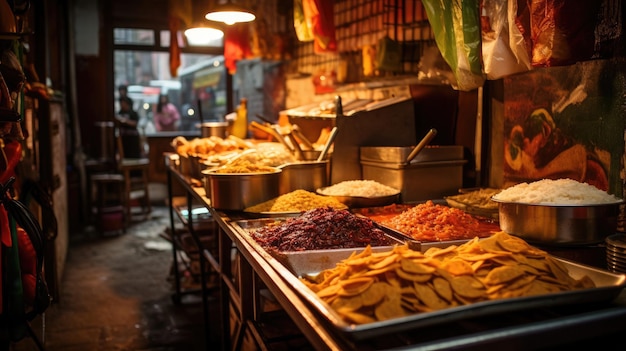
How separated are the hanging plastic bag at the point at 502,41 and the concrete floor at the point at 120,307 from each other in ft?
10.3

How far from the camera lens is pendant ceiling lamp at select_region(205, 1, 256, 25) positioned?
3984mm

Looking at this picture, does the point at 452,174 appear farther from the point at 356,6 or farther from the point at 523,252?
the point at 356,6

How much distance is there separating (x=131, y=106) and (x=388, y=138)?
8.16 m

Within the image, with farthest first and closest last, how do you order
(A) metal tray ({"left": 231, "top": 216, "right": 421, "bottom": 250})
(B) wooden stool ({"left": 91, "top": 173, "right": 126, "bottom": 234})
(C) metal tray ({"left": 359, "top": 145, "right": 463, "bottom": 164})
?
(B) wooden stool ({"left": 91, "top": 173, "right": 126, "bottom": 234}) → (C) metal tray ({"left": 359, "top": 145, "right": 463, "bottom": 164}) → (A) metal tray ({"left": 231, "top": 216, "right": 421, "bottom": 250})

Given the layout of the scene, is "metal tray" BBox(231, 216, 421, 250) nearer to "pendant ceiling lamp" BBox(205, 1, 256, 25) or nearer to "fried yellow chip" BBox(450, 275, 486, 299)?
"fried yellow chip" BBox(450, 275, 486, 299)

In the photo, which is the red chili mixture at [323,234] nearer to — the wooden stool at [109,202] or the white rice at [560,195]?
the white rice at [560,195]

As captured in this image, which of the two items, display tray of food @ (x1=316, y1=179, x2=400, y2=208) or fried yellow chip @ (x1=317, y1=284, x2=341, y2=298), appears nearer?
fried yellow chip @ (x1=317, y1=284, x2=341, y2=298)

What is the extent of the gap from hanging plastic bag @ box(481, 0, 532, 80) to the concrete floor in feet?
10.3

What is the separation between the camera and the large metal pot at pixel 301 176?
10.8 ft

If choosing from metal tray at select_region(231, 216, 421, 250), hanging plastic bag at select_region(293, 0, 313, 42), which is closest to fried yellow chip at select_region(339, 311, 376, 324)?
metal tray at select_region(231, 216, 421, 250)

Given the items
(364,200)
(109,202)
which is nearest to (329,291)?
(364,200)

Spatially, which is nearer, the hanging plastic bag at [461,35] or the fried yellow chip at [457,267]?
the fried yellow chip at [457,267]

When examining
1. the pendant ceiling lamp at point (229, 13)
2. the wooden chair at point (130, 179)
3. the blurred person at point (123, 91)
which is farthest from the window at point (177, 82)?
the pendant ceiling lamp at point (229, 13)

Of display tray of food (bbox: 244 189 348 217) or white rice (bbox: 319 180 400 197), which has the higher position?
white rice (bbox: 319 180 400 197)
